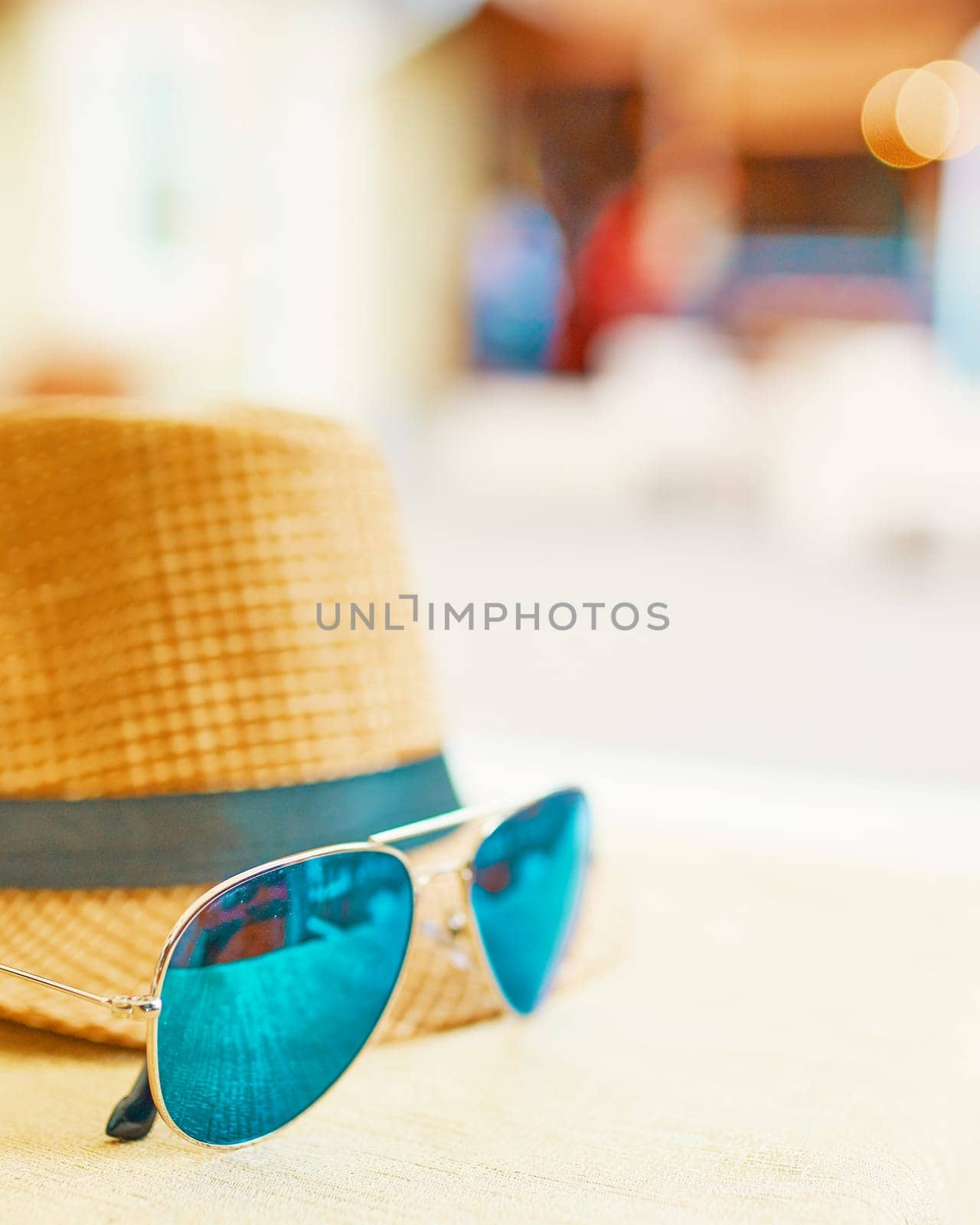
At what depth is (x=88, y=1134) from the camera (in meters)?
0.37

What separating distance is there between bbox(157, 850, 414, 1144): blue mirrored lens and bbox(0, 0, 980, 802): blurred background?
2471 mm

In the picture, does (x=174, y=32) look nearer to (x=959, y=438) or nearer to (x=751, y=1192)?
(x=959, y=438)

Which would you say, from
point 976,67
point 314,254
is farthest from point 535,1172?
point 976,67

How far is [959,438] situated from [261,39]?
3.59 meters

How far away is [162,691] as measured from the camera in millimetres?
448

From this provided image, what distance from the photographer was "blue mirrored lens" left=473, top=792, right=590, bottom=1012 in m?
0.47

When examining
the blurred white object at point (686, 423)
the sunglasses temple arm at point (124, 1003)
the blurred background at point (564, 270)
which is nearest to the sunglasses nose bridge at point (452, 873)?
the sunglasses temple arm at point (124, 1003)

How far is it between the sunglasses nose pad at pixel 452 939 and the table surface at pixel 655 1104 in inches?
1.4

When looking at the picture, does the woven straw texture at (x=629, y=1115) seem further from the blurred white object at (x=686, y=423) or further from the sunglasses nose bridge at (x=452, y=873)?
the blurred white object at (x=686, y=423)

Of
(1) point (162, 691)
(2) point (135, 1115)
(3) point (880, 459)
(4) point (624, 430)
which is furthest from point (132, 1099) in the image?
(4) point (624, 430)

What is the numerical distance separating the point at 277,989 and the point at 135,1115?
58 mm

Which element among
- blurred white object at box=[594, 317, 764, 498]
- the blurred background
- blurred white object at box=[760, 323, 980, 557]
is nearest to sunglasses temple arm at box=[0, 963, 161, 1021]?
the blurred background

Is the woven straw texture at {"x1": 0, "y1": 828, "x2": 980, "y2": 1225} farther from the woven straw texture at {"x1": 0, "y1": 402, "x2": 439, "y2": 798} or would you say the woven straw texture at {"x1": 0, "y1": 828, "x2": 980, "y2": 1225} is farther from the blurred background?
the blurred background

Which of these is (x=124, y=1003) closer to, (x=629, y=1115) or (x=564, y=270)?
(x=629, y=1115)
